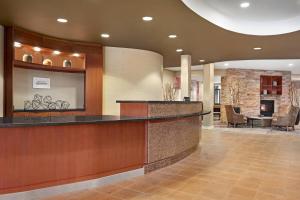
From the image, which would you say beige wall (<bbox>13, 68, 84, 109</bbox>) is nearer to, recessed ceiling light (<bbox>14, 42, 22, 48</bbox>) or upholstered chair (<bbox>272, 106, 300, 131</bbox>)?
recessed ceiling light (<bbox>14, 42, 22, 48</bbox>)

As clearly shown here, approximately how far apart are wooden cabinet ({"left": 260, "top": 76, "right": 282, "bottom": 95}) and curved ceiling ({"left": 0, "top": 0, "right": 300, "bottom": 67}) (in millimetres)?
5949

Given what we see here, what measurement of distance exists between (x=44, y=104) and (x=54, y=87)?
1.69 feet

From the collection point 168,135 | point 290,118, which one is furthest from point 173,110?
point 290,118

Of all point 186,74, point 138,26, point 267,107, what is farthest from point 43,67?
point 267,107

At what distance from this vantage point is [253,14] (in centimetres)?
523

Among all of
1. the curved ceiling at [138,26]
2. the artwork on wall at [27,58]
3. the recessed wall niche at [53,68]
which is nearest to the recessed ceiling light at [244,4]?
the curved ceiling at [138,26]

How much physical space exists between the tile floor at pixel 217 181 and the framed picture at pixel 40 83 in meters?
3.51

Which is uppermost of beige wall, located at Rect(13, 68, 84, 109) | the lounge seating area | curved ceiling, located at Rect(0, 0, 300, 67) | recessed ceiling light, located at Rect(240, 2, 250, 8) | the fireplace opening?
recessed ceiling light, located at Rect(240, 2, 250, 8)

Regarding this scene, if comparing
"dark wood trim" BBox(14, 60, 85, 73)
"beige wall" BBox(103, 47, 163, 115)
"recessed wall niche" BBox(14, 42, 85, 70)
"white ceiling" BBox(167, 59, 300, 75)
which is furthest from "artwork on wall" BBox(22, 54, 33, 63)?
"white ceiling" BBox(167, 59, 300, 75)

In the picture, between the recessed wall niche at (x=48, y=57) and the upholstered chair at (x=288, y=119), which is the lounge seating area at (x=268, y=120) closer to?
the upholstered chair at (x=288, y=119)

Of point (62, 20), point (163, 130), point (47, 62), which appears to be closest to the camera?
point (163, 130)

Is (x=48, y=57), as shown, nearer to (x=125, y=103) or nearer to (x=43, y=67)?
(x=43, y=67)

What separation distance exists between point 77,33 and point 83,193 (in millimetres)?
3539

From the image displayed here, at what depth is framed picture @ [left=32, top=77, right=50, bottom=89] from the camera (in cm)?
592
